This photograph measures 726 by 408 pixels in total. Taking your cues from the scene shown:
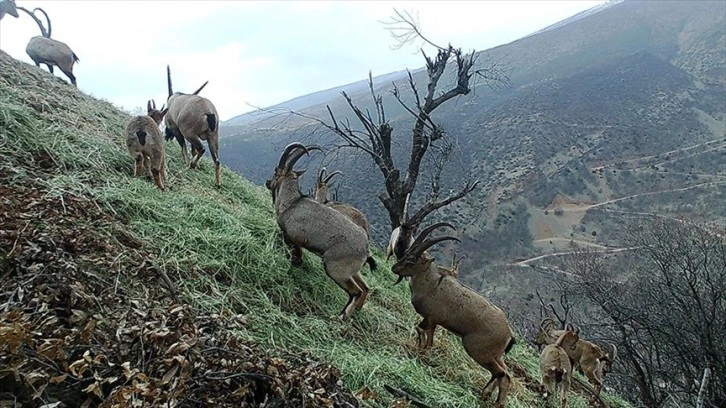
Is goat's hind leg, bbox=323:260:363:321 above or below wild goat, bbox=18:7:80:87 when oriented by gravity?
below

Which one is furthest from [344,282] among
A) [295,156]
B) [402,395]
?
[295,156]

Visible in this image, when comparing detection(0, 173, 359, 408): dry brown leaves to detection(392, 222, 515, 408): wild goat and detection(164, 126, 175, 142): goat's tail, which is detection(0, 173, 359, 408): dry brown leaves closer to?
detection(392, 222, 515, 408): wild goat

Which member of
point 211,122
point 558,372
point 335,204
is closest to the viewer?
point 558,372

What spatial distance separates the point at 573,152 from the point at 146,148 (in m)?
44.8

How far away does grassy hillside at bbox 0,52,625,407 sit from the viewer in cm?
296

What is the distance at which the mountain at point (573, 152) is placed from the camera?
1486 inches

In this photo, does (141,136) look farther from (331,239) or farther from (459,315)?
(459,315)

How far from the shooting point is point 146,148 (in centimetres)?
650

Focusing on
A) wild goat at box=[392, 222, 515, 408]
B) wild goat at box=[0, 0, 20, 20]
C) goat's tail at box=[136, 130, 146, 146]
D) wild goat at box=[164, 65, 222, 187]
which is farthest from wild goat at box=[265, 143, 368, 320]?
wild goat at box=[0, 0, 20, 20]

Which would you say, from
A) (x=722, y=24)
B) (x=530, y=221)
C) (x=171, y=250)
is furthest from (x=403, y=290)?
(x=722, y=24)

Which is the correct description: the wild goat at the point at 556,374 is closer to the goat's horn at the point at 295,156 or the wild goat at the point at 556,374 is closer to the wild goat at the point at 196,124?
the goat's horn at the point at 295,156

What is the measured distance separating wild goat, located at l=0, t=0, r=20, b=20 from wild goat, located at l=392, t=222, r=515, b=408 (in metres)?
13.1

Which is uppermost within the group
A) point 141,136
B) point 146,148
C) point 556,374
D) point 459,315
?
point 141,136

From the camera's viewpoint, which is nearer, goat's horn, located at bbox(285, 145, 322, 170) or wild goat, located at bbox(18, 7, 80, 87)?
goat's horn, located at bbox(285, 145, 322, 170)
